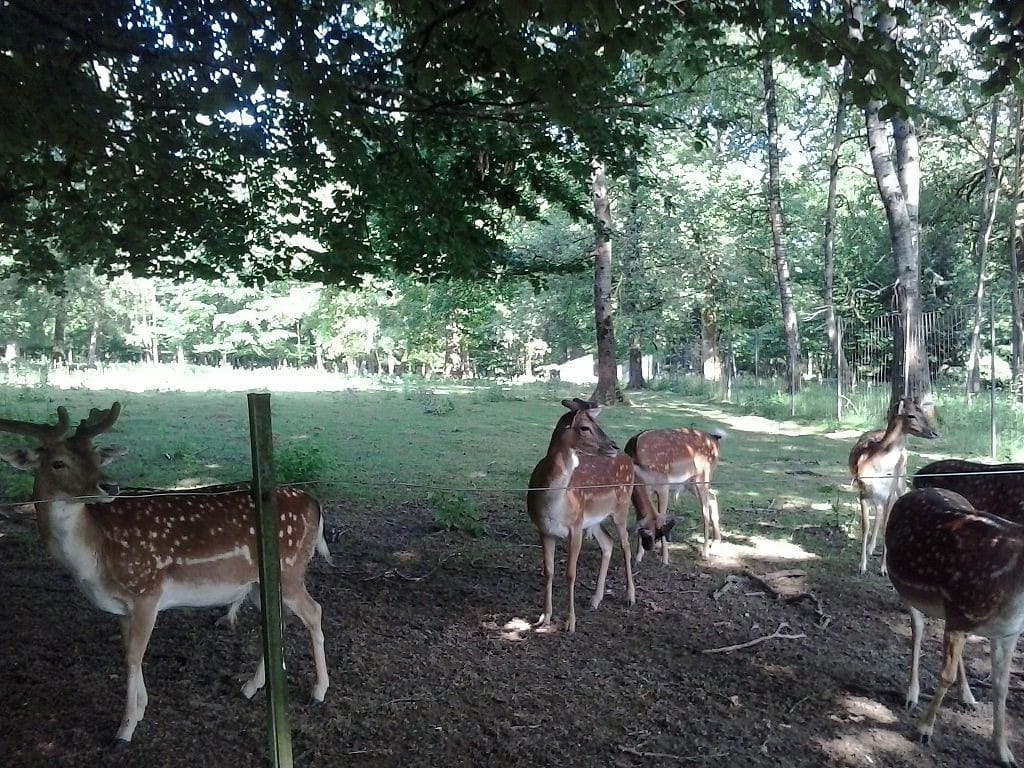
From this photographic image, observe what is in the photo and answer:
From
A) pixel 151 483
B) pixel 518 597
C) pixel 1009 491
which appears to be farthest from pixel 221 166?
pixel 1009 491

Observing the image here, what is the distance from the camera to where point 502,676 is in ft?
13.4

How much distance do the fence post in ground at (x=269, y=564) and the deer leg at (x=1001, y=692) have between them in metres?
2.93

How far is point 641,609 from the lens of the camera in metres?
5.21

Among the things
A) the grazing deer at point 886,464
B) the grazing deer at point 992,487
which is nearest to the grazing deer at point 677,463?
the grazing deer at point 886,464

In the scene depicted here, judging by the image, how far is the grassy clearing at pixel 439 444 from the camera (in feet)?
24.6

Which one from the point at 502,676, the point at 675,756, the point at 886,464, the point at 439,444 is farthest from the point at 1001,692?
the point at 439,444

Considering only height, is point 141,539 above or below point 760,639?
above

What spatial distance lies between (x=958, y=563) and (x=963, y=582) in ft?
0.30

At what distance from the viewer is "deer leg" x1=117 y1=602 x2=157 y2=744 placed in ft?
10.6

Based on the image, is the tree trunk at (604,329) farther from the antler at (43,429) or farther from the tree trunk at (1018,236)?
the antler at (43,429)

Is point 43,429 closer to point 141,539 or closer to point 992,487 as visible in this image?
point 141,539

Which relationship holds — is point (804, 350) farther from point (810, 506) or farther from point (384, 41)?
point (384, 41)

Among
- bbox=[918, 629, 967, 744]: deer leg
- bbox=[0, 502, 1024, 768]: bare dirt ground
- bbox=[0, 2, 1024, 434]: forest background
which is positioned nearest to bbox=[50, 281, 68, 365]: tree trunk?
bbox=[0, 2, 1024, 434]: forest background

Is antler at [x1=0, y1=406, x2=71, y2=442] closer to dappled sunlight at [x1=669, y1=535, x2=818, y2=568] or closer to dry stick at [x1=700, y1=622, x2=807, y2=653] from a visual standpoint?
dry stick at [x1=700, y1=622, x2=807, y2=653]
